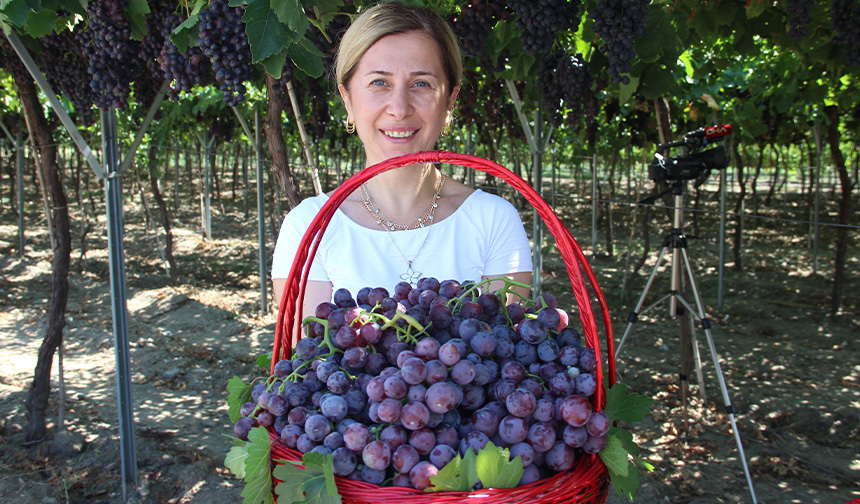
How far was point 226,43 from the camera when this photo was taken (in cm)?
205

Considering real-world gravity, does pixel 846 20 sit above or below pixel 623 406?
above

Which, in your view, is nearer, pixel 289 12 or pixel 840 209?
pixel 289 12

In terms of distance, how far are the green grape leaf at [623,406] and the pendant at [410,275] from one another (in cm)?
68

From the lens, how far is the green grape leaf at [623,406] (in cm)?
103

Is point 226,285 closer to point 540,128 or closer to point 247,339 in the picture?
point 247,339

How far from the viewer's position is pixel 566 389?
0.93 metres

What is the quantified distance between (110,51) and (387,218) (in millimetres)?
1726

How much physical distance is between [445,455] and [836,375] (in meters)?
5.41

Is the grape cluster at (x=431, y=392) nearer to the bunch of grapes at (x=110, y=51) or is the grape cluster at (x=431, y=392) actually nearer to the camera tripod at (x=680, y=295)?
the bunch of grapes at (x=110, y=51)

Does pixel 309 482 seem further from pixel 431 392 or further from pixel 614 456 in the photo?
pixel 614 456

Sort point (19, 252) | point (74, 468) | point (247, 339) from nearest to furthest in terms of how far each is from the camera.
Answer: point (74, 468)
point (247, 339)
point (19, 252)

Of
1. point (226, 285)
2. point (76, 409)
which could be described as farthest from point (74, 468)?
point (226, 285)

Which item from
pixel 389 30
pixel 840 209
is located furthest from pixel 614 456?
pixel 840 209

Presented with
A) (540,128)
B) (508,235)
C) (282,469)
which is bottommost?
(282,469)
